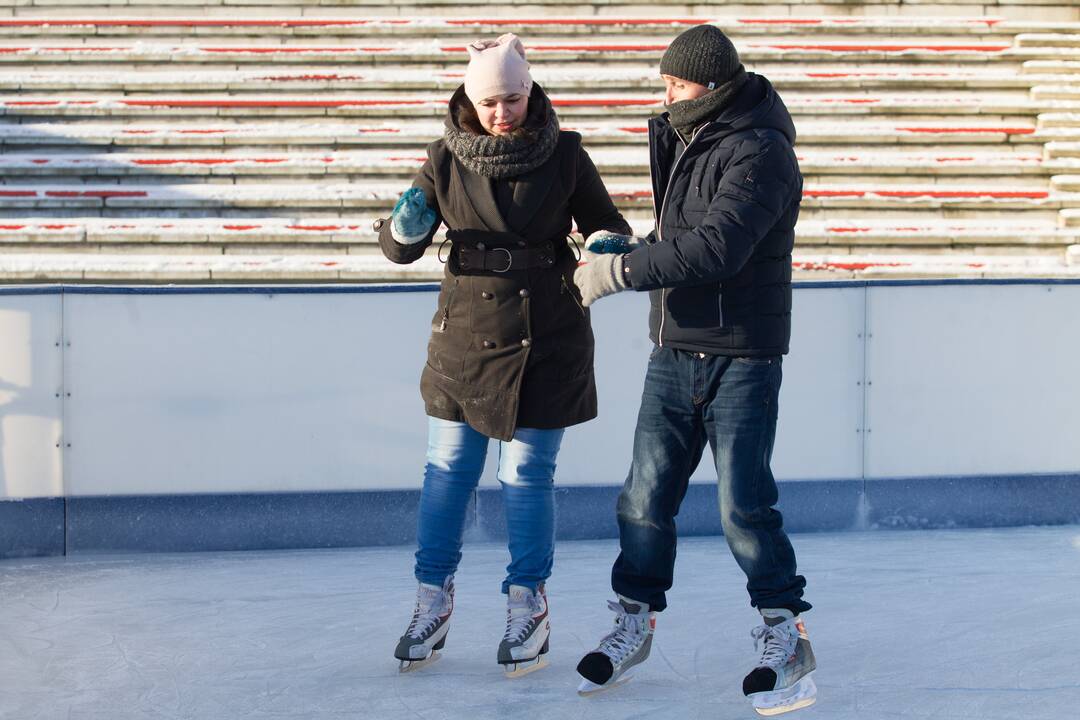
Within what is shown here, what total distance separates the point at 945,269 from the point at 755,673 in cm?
506

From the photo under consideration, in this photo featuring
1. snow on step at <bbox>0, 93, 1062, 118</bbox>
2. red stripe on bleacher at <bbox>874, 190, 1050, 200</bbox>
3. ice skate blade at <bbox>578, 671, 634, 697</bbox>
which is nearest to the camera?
ice skate blade at <bbox>578, 671, 634, 697</bbox>

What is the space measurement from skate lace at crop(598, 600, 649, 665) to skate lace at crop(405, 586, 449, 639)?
1.06 feet

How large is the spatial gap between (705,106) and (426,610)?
1043 millimetres

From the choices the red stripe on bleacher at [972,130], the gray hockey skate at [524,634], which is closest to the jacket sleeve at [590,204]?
the gray hockey skate at [524,634]

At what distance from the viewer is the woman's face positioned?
2.27 metres

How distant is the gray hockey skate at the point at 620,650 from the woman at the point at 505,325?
16cm

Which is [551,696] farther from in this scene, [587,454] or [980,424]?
[980,424]

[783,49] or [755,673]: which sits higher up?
[783,49]

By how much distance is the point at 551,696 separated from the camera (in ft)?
7.30

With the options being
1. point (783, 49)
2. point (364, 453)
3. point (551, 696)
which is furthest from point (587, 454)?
point (783, 49)

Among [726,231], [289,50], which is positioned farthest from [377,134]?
[726,231]

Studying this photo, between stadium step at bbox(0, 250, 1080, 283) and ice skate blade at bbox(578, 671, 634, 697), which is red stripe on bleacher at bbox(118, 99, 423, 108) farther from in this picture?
ice skate blade at bbox(578, 671, 634, 697)

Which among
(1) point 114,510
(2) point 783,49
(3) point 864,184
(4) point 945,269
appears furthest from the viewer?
(2) point 783,49

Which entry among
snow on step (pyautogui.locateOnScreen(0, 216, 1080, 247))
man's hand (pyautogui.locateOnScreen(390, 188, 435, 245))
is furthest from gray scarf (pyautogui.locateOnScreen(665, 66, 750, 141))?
snow on step (pyautogui.locateOnScreen(0, 216, 1080, 247))
